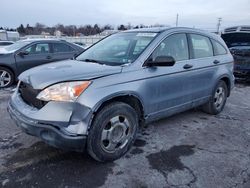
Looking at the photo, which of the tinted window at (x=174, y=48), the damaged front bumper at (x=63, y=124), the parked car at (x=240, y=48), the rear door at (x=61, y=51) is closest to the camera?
the damaged front bumper at (x=63, y=124)

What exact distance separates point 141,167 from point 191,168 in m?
0.63

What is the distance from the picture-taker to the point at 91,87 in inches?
121

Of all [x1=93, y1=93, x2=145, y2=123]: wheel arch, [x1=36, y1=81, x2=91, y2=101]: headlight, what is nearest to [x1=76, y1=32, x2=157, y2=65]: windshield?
[x1=93, y1=93, x2=145, y2=123]: wheel arch

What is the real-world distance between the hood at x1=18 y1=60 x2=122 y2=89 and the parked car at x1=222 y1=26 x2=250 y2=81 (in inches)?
262

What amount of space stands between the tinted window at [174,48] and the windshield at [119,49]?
0.65 feet

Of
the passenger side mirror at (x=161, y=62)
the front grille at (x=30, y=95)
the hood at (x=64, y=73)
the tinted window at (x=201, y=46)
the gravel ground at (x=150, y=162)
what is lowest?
the gravel ground at (x=150, y=162)

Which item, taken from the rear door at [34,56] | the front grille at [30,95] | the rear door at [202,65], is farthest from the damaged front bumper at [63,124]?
the rear door at [34,56]

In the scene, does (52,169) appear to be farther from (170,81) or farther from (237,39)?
(237,39)

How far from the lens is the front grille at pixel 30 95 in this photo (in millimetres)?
3150

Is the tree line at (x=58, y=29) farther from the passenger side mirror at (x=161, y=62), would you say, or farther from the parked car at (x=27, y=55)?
the passenger side mirror at (x=161, y=62)

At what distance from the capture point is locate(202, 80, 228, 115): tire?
5.37 m

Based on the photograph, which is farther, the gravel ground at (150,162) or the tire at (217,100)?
the tire at (217,100)

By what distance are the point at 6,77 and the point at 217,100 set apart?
5.80 meters

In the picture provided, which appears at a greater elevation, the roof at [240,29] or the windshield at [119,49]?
the roof at [240,29]
